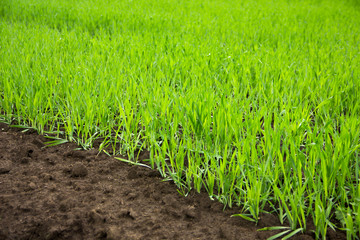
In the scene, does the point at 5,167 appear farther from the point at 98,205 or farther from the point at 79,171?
the point at 98,205

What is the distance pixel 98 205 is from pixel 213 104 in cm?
98

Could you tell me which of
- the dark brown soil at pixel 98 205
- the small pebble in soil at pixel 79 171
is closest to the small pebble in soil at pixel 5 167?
the dark brown soil at pixel 98 205

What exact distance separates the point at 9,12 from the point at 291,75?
5436 mm

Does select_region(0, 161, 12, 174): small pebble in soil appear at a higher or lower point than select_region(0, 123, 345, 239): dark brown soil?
lower

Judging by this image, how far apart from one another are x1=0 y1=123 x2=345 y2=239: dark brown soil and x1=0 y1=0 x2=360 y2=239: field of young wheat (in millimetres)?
101

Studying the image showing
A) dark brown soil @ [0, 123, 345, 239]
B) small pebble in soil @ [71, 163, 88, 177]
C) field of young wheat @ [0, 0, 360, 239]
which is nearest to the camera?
dark brown soil @ [0, 123, 345, 239]

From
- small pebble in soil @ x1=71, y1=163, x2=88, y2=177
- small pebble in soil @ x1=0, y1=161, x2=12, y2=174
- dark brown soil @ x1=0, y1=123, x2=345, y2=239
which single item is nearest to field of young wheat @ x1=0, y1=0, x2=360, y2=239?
dark brown soil @ x1=0, y1=123, x2=345, y2=239

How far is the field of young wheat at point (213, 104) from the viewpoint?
64.5 inches

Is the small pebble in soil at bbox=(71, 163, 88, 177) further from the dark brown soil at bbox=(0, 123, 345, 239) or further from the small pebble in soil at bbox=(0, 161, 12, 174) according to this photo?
the small pebble in soil at bbox=(0, 161, 12, 174)

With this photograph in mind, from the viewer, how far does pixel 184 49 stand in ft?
12.0

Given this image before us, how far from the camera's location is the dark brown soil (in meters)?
1.47

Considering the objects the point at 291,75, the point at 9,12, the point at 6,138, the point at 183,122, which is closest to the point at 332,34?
the point at 291,75

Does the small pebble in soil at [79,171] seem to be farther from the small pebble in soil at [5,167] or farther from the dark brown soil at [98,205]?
the small pebble in soil at [5,167]

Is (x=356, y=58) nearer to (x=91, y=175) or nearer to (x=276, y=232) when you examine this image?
(x=276, y=232)
